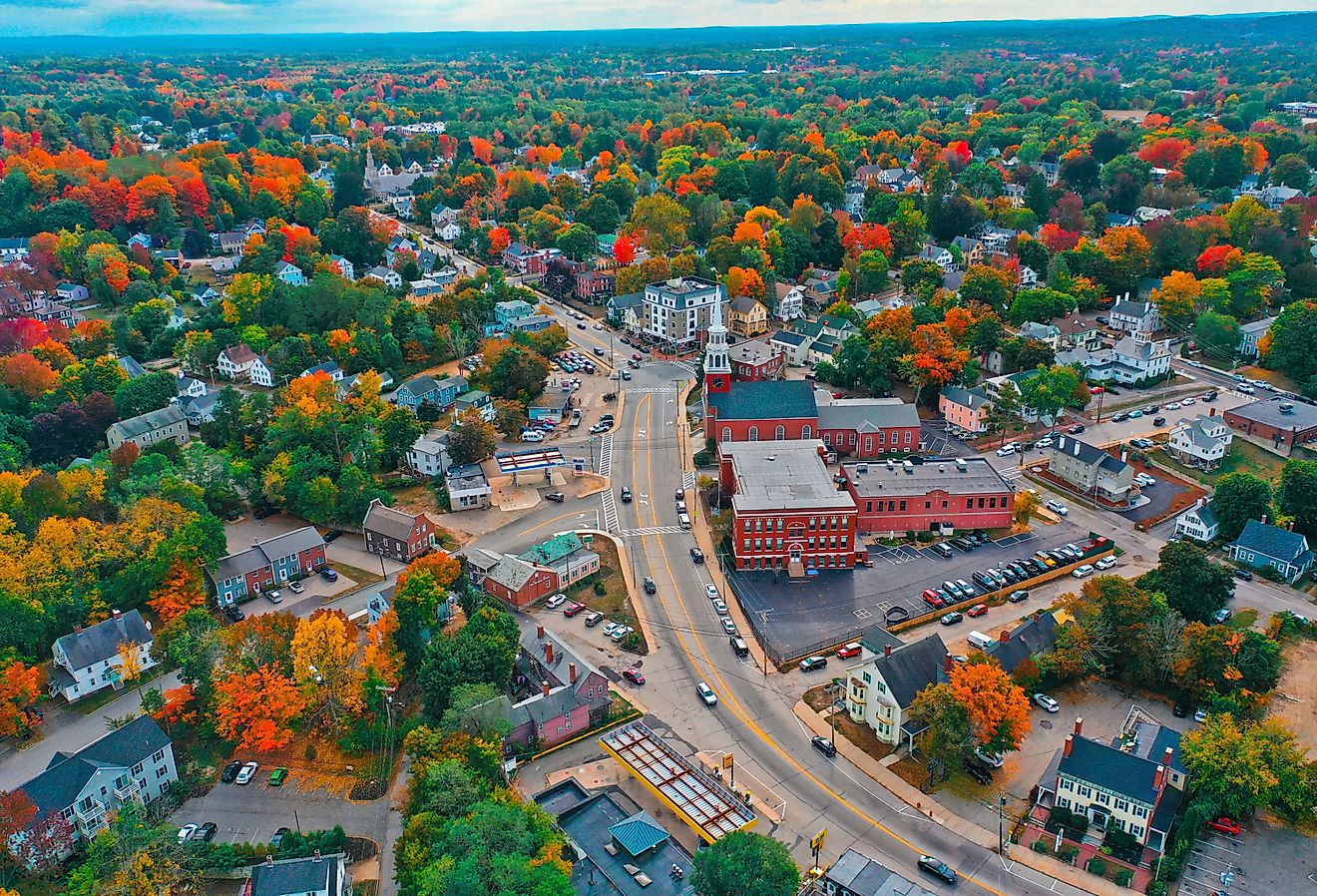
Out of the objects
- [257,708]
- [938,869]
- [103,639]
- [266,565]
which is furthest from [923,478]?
[103,639]

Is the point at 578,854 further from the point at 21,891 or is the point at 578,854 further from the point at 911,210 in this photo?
the point at 911,210

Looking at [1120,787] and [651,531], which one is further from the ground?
[1120,787]

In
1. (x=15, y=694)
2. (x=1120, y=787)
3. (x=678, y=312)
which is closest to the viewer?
(x=1120, y=787)

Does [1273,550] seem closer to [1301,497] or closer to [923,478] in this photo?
[1301,497]

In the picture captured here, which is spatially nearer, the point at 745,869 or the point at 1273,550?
the point at 745,869

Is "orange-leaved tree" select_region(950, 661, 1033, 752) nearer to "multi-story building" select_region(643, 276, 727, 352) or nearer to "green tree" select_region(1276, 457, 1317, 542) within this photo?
"green tree" select_region(1276, 457, 1317, 542)

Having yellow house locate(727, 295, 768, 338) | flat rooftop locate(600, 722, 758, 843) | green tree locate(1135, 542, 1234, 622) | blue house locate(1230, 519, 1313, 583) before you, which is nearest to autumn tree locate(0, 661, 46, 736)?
flat rooftop locate(600, 722, 758, 843)
